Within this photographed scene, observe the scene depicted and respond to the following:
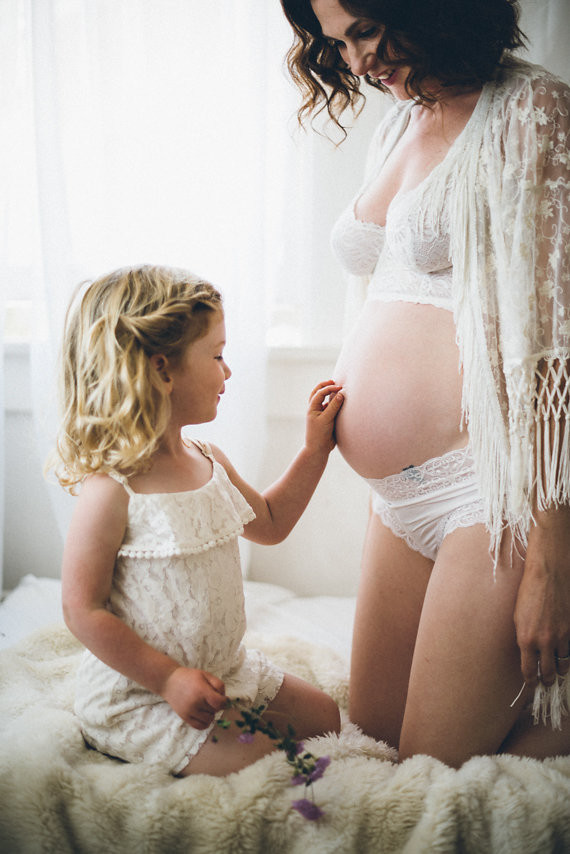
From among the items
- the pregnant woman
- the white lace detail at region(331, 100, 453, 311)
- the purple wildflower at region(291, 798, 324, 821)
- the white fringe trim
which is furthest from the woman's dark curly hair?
the purple wildflower at region(291, 798, 324, 821)

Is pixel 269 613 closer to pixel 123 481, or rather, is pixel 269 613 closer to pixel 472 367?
pixel 123 481

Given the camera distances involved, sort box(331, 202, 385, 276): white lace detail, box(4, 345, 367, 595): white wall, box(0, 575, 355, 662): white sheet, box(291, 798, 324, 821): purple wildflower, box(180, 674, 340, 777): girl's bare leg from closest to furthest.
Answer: box(291, 798, 324, 821): purple wildflower
box(180, 674, 340, 777): girl's bare leg
box(331, 202, 385, 276): white lace detail
box(0, 575, 355, 662): white sheet
box(4, 345, 367, 595): white wall

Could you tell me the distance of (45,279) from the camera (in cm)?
153

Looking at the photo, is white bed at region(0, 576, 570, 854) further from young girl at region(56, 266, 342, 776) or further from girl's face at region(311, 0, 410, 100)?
girl's face at region(311, 0, 410, 100)

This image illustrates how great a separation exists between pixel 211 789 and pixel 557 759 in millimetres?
456

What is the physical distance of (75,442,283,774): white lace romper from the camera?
890 millimetres

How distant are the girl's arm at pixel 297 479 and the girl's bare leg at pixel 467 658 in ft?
0.88

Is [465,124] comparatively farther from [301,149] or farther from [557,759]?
[557,759]

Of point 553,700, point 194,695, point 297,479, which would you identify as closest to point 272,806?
point 194,695

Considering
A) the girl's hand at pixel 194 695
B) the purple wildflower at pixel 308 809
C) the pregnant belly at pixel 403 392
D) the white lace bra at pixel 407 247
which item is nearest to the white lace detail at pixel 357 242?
the white lace bra at pixel 407 247

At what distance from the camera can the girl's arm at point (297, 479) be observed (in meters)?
1.07

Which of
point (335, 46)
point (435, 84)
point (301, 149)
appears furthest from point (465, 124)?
point (301, 149)

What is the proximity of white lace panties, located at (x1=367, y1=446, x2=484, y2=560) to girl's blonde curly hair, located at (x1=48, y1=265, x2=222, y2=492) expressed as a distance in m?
0.35

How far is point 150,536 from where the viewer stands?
0.90 m
